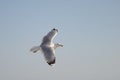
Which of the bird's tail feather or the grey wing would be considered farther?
the bird's tail feather

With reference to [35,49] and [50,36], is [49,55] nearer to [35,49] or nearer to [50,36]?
[35,49]

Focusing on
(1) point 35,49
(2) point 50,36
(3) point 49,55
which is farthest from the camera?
(2) point 50,36

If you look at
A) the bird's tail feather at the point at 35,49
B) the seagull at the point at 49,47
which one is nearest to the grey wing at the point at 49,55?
the seagull at the point at 49,47

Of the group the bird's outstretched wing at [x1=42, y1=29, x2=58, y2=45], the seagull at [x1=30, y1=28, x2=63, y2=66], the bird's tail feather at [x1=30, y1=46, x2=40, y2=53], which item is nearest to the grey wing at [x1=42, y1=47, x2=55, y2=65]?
the seagull at [x1=30, y1=28, x2=63, y2=66]

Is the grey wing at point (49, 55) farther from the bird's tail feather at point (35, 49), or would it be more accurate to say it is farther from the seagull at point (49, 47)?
the bird's tail feather at point (35, 49)

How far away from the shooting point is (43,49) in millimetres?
29969

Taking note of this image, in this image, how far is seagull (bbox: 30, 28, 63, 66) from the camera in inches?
1124

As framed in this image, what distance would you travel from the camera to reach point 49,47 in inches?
1200

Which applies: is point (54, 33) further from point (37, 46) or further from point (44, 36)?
point (37, 46)

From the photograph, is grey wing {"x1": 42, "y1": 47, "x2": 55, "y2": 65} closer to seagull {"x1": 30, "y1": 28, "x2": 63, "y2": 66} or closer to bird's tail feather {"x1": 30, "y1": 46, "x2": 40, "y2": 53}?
seagull {"x1": 30, "y1": 28, "x2": 63, "y2": 66}

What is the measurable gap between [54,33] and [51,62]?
568 centimetres

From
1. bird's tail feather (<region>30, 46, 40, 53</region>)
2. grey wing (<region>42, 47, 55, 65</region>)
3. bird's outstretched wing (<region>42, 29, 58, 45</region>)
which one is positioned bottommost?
grey wing (<region>42, 47, 55, 65</region>)

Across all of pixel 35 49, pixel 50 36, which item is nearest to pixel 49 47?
pixel 35 49

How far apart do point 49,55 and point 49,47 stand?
1.63 m
